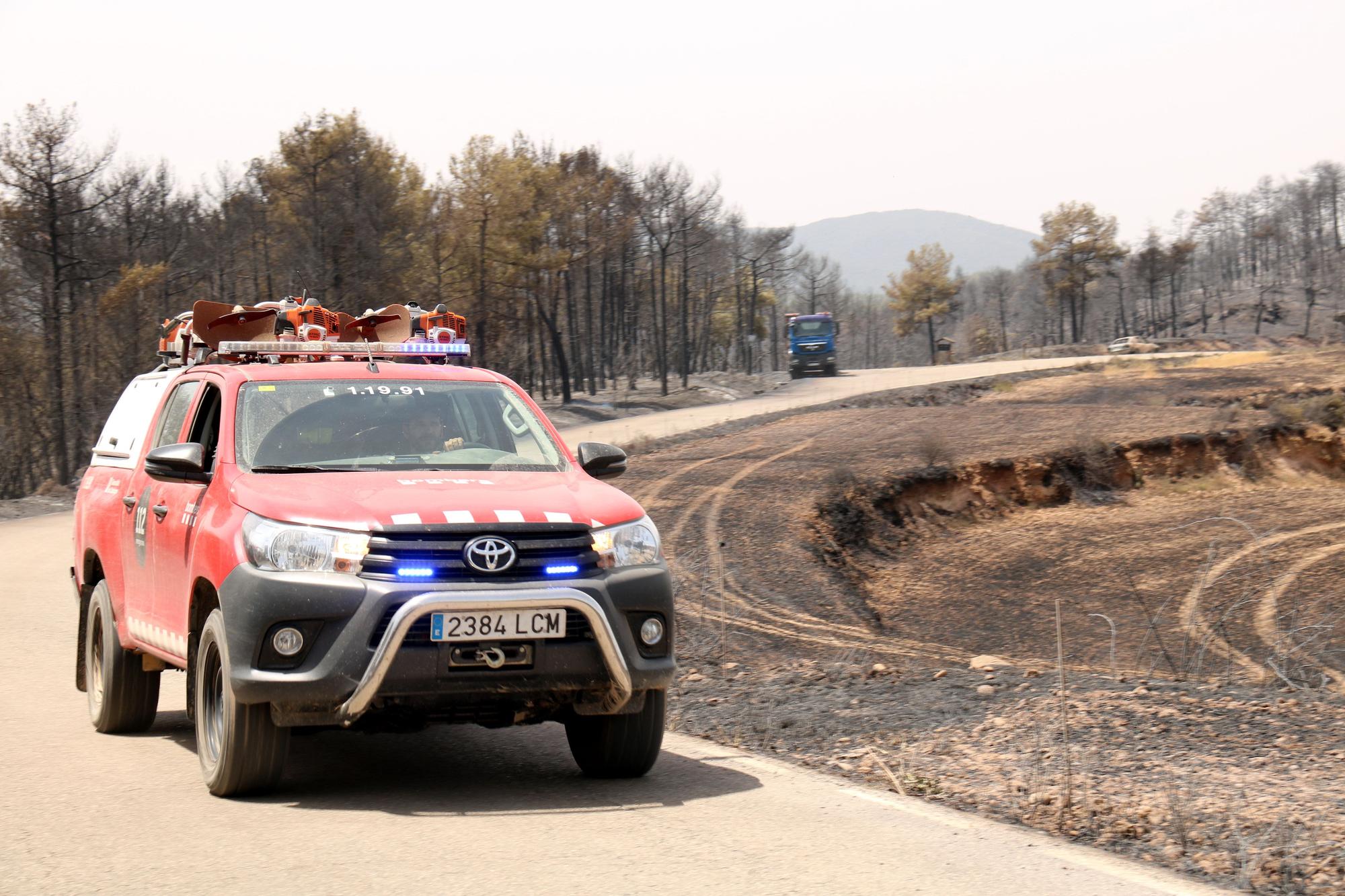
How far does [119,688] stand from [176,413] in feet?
5.58

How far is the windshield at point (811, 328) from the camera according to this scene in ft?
213

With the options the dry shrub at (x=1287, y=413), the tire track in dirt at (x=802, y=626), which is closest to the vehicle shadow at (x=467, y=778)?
the tire track in dirt at (x=802, y=626)

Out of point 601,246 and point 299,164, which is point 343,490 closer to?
point 299,164

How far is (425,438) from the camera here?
7320 mm

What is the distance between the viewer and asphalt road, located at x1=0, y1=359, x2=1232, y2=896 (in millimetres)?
5047

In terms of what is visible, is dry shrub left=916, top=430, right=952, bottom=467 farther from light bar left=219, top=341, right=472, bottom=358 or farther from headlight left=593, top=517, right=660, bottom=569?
headlight left=593, top=517, right=660, bottom=569

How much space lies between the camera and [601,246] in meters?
61.0

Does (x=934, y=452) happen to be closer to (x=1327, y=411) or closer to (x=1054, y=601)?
(x=1054, y=601)

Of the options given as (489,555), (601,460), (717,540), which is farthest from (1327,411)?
(489,555)

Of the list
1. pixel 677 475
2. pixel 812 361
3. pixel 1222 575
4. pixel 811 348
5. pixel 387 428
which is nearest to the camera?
pixel 387 428

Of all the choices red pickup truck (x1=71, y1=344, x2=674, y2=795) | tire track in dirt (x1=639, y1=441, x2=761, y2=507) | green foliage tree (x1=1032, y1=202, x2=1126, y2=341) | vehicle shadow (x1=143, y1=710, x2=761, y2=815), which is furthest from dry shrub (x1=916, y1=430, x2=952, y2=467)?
green foliage tree (x1=1032, y1=202, x2=1126, y2=341)

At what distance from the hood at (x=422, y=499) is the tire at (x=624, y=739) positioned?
1023 millimetres

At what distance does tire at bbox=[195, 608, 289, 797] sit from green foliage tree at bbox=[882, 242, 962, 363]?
93.5 m

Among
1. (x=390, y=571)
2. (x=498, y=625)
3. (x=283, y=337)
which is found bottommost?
(x=498, y=625)
